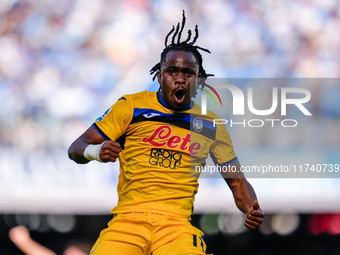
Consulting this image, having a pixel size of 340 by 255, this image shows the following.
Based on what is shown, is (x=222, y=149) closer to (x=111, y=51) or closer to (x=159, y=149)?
(x=159, y=149)

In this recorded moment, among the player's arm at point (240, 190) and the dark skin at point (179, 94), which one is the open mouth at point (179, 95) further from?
the player's arm at point (240, 190)

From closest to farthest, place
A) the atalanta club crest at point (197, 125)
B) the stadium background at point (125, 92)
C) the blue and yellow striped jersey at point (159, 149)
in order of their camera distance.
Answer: the blue and yellow striped jersey at point (159, 149)
the atalanta club crest at point (197, 125)
the stadium background at point (125, 92)

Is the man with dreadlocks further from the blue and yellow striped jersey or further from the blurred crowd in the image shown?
the blurred crowd

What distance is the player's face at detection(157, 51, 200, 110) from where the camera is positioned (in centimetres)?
325

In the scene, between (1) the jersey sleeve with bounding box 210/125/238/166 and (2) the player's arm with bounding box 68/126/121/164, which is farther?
(1) the jersey sleeve with bounding box 210/125/238/166

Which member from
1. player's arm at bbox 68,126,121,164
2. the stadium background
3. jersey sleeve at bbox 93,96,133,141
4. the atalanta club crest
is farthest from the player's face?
the stadium background

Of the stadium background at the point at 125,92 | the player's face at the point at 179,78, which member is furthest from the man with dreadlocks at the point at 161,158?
the stadium background at the point at 125,92

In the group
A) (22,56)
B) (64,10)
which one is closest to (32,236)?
(22,56)

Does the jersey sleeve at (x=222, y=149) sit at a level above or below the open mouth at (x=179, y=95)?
below

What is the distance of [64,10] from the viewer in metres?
6.74

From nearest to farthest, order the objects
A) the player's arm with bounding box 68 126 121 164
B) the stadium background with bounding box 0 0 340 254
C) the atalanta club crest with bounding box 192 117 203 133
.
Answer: the player's arm with bounding box 68 126 121 164, the atalanta club crest with bounding box 192 117 203 133, the stadium background with bounding box 0 0 340 254

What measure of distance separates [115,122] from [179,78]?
49cm

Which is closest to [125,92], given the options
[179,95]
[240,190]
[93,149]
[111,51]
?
[111,51]

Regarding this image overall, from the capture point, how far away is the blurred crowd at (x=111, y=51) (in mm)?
6441
